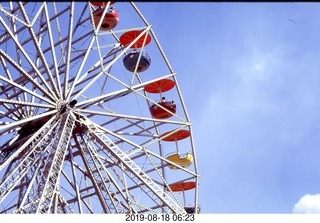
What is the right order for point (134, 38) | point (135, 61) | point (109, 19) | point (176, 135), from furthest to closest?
1. point (176, 135)
2. point (134, 38)
3. point (135, 61)
4. point (109, 19)

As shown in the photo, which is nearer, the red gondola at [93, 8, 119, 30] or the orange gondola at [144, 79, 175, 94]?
the red gondola at [93, 8, 119, 30]

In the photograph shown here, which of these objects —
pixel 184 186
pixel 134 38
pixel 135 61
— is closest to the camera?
pixel 135 61

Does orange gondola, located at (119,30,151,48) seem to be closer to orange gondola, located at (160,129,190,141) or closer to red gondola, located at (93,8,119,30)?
red gondola, located at (93,8,119,30)

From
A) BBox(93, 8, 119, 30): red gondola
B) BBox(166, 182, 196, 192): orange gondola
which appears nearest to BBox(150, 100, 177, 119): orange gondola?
BBox(166, 182, 196, 192): orange gondola

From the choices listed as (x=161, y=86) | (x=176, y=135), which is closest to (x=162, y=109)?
(x=161, y=86)

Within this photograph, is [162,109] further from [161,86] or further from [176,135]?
[176,135]

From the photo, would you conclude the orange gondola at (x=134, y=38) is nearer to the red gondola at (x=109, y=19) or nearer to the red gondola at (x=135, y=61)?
the red gondola at (x=135, y=61)

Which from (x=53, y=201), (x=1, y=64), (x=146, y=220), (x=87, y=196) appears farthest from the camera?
(x=87, y=196)

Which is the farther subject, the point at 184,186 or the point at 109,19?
the point at 184,186

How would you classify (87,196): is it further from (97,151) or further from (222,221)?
(222,221)

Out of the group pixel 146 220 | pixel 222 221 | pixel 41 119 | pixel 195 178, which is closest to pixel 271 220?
pixel 222 221

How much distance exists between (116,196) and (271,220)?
12.7 metres

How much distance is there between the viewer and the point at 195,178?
2214 cm

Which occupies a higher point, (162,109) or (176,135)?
(162,109)
